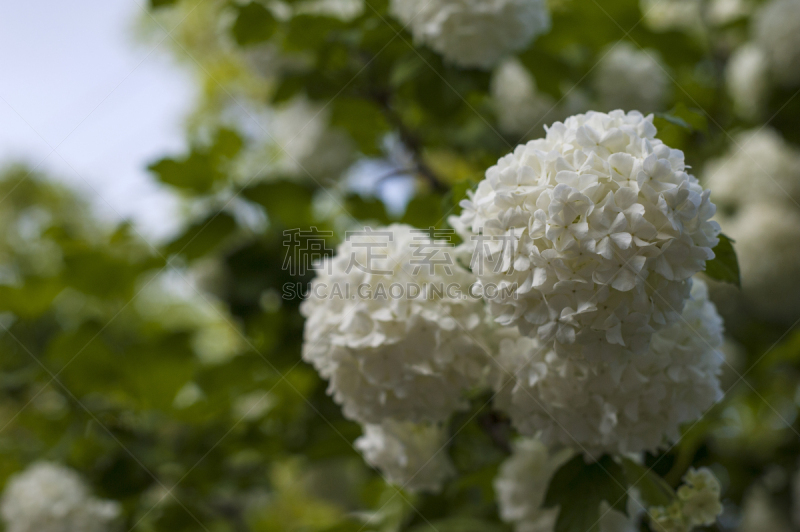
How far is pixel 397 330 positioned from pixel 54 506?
1.10 metres

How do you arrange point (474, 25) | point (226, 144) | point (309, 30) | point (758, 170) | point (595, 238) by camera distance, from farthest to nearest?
1. point (758, 170)
2. point (226, 144)
3. point (309, 30)
4. point (474, 25)
5. point (595, 238)

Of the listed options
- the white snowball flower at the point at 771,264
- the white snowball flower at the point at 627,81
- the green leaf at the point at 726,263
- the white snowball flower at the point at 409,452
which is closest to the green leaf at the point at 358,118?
the white snowball flower at the point at 627,81

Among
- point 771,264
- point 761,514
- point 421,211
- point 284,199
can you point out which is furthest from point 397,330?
point 761,514

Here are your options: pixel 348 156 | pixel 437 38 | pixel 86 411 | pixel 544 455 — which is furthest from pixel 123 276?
pixel 544 455

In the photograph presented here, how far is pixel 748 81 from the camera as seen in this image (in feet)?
5.42

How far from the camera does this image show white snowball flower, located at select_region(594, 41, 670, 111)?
4.71 feet

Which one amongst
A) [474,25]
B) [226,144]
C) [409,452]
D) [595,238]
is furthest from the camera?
[226,144]

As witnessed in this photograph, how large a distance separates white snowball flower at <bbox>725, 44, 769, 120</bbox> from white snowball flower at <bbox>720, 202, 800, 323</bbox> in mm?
310

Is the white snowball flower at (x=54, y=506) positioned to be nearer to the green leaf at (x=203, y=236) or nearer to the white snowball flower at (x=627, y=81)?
the green leaf at (x=203, y=236)

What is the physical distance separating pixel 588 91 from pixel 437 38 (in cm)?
56

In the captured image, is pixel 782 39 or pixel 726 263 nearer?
pixel 726 263

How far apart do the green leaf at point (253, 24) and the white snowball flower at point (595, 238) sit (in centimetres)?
91

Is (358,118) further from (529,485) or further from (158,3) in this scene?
(529,485)

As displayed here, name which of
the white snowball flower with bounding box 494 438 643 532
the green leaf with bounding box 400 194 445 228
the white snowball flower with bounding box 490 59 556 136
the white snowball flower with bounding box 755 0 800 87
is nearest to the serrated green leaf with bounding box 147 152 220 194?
the green leaf with bounding box 400 194 445 228
